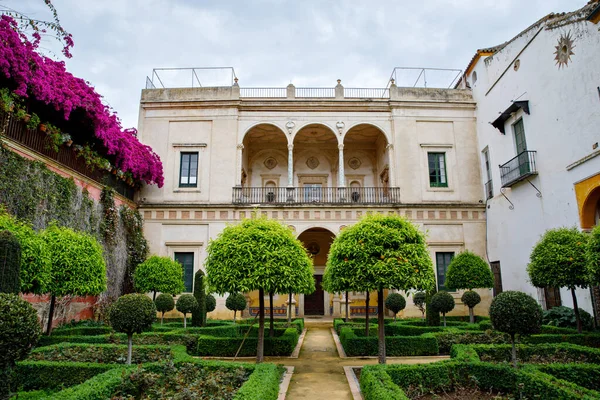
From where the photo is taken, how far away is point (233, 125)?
1962 cm

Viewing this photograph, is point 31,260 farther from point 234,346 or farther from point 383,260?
point 383,260

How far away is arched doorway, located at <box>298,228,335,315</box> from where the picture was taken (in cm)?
2145

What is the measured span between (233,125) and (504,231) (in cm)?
1359

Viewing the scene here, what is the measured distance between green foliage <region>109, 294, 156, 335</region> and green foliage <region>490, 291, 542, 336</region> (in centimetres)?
637

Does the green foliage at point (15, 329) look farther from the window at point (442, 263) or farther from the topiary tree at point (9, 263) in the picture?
the window at point (442, 263)

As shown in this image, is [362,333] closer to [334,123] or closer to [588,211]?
[588,211]

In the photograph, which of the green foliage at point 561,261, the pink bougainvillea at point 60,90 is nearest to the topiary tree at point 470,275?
the green foliage at point 561,261

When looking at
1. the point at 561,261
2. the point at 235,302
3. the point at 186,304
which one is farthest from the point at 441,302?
the point at 186,304

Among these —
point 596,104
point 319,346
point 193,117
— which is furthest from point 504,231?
point 193,117

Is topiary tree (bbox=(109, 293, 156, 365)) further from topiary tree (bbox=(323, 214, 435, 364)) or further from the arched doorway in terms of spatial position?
the arched doorway

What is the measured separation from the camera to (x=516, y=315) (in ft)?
22.0

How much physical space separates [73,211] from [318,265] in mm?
12814

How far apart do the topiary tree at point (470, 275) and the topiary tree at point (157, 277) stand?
10.3 meters

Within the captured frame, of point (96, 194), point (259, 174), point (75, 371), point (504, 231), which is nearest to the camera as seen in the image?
point (75, 371)
